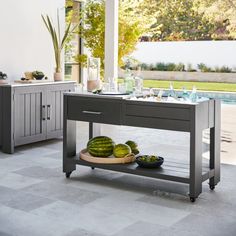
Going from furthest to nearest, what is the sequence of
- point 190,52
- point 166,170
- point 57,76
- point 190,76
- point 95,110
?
point 190,76 → point 190,52 → point 57,76 → point 95,110 → point 166,170

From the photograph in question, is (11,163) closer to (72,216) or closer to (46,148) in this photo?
(46,148)

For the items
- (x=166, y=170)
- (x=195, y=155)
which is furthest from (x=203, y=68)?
(x=195, y=155)

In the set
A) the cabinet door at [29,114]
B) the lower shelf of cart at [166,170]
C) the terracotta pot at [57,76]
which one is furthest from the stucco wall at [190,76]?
the lower shelf of cart at [166,170]

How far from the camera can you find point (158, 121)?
12.7ft

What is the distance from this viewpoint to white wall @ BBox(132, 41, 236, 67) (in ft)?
50.4

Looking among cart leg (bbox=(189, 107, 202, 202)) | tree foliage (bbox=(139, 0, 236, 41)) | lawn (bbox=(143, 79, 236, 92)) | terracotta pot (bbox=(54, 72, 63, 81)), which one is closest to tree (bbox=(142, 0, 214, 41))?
tree foliage (bbox=(139, 0, 236, 41))

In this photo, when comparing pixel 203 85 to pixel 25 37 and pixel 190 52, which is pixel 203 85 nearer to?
pixel 190 52

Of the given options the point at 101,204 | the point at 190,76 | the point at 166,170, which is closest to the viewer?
the point at 101,204

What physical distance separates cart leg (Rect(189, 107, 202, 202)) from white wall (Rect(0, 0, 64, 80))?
10.8ft

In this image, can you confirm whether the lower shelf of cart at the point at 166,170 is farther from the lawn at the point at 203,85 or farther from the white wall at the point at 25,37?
the lawn at the point at 203,85

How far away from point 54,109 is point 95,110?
2042 mm

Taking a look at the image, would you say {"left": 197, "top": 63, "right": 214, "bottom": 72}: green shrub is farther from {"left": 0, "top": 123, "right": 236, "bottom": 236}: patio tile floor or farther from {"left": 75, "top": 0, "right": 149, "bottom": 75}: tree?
{"left": 0, "top": 123, "right": 236, "bottom": 236}: patio tile floor

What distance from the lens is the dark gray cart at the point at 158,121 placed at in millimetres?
3762

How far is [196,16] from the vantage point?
54.8 ft
